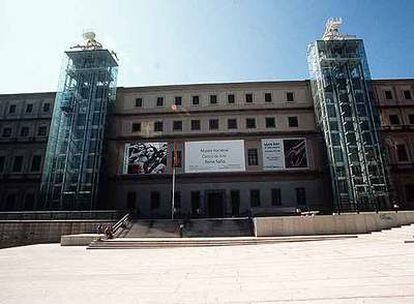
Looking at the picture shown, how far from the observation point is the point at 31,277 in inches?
317

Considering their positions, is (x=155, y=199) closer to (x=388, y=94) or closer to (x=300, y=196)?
(x=300, y=196)

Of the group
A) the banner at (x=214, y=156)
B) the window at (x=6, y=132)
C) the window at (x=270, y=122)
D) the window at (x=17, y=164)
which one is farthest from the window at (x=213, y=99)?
the window at (x=6, y=132)

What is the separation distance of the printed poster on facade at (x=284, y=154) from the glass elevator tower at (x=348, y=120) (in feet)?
9.08

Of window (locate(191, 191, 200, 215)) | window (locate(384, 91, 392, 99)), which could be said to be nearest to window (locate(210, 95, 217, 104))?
window (locate(191, 191, 200, 215))

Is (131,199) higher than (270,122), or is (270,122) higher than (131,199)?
(270,122)

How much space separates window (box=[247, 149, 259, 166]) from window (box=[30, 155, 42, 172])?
2463cm

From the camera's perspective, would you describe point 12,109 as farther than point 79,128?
Yes

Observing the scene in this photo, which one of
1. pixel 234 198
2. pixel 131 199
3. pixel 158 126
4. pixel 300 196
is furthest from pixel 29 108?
pixel 300 196

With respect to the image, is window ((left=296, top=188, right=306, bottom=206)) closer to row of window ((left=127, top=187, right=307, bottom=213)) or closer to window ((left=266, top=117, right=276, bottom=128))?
row of window ((left=127, top=187, right=307, bottom=213))

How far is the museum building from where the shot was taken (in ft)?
96.6

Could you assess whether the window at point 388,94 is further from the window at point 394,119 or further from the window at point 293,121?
the window at point 293,121

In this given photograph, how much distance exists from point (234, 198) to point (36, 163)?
23.8 meters

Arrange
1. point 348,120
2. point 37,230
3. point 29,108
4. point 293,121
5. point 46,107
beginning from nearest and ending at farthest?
point 37,230 → point 348,120 → point 293,121 → point 46,107 → point 29,108

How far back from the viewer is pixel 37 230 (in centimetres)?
2219
